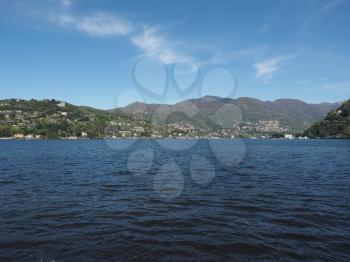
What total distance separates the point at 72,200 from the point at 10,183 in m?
13.5

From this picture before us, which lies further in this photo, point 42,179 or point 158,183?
point 42,179

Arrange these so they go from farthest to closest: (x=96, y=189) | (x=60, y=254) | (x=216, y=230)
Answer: (x=96, y=189)
(x=216, y=230)
(x=60, y=254)

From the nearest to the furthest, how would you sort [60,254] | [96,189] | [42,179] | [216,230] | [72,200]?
[60,254]
[216,230]
[72,200]
[96,189]
[42,179]

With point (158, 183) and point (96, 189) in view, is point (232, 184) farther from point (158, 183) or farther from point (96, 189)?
point (96, 189)

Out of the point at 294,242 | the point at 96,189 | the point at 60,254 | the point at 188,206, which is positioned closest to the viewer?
the point at 60,254

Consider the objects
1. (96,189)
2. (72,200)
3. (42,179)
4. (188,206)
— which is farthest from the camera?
(42,179)

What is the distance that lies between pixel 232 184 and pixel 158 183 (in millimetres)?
8263

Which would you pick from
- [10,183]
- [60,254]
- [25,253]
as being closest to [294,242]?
[60,254]

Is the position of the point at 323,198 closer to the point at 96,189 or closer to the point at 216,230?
the point at 216,230

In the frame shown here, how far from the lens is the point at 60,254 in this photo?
45.6ft

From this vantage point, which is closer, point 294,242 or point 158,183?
point 294,242

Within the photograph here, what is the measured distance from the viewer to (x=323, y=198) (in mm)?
26125

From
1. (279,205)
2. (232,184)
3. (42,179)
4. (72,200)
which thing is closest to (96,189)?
(72,200)

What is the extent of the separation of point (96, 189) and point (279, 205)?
17288 millimetres
